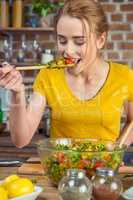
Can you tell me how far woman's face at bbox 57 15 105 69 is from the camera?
1.85 meters

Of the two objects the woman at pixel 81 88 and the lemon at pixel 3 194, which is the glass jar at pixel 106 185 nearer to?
the lemon at pixel 3 194

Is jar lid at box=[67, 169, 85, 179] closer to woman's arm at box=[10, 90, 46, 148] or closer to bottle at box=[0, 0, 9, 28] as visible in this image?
woman's arm at box=[10, 90, 46, 148]

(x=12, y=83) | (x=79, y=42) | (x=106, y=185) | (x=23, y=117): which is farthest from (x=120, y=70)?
(x=106, y=185)

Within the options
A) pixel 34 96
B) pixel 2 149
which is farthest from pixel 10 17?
pixel 34 96

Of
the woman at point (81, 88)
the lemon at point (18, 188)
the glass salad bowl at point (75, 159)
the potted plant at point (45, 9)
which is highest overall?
the potted plant at point (45, 9)

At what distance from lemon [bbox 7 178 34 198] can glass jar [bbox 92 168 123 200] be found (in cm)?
18

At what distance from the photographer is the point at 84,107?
207 centimetres

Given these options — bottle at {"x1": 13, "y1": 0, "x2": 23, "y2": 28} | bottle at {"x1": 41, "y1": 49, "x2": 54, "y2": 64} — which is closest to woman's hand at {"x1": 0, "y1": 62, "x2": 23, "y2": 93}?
bottle at {"x1": 41, "y1": 49, "x2": 54, "y2": 64}

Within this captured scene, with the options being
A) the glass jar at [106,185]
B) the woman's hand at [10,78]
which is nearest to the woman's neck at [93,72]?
the woman's hand at [10,78]

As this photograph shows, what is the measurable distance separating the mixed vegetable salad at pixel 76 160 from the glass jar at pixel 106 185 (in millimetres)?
148

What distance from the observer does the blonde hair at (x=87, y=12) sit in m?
1.94

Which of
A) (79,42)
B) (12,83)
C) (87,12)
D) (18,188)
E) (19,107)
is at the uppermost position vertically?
(87,12)

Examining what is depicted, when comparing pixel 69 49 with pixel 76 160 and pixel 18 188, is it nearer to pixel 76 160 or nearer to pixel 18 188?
pixel 76 160

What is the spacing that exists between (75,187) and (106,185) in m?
0.10
